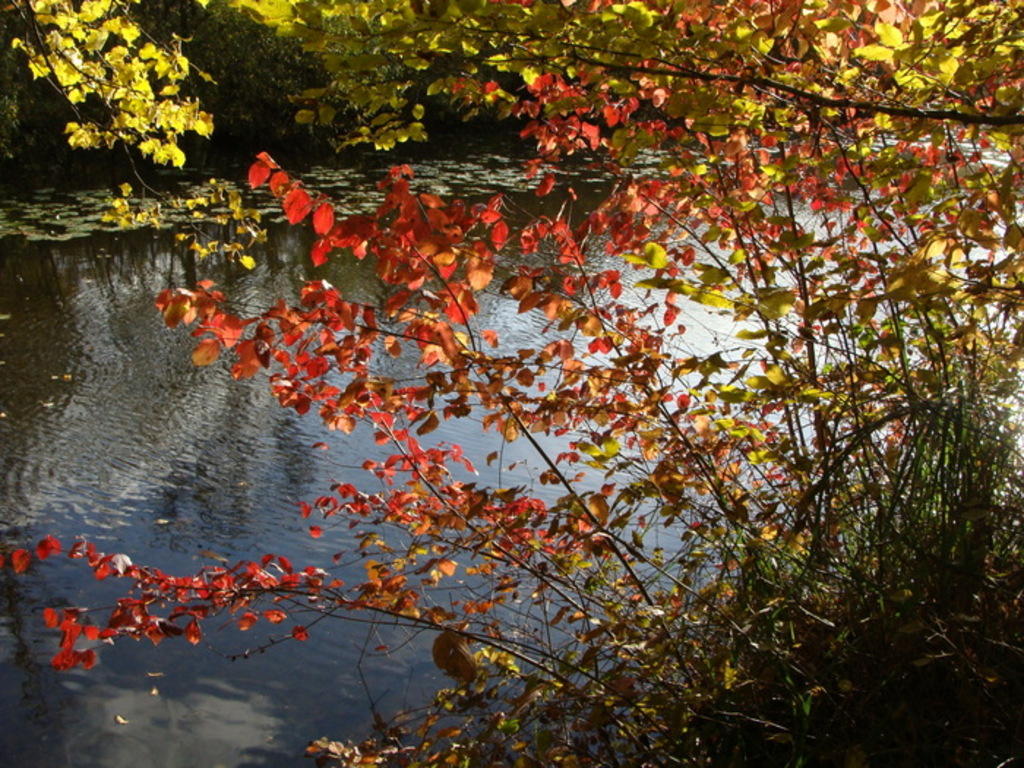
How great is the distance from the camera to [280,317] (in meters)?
2.18

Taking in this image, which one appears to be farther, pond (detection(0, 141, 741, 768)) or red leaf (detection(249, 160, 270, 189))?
pond (detection(0, 141, 741, 768))

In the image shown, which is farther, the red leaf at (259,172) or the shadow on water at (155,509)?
the shadow on water at (155,509)

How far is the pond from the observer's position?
11.5 ft

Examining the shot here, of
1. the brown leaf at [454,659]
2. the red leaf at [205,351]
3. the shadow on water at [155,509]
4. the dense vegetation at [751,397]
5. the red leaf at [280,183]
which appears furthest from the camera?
the shadow on water at [155,509]

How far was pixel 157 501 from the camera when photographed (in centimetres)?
520

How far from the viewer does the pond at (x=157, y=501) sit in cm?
351

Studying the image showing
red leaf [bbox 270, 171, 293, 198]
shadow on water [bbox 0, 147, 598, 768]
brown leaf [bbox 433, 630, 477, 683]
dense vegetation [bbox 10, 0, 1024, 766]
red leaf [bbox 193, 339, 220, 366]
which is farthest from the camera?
shadow on water [bbox 0, 147, 598, 768]

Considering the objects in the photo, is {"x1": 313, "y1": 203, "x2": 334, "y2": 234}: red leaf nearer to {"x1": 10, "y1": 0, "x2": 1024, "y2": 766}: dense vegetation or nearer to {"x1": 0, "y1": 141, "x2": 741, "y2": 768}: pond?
{"x1": 10, "y1": 0, "x2": 1024, "y2": 766}: dense vegetation

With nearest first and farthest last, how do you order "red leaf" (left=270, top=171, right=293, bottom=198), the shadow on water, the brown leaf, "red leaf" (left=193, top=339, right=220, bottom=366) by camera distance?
1. the brown leaf
2. "red leaf" (left=193, top=339, right=220, bottom=366)
3. "red leaf" (left=270, top=171, right=293, bottom=198)
4. the shadow on water

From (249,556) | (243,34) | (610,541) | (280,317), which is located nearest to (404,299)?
(280,317)

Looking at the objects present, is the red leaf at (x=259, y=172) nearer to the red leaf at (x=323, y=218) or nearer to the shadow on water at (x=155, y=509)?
the red leaf at (x=323, y=218)

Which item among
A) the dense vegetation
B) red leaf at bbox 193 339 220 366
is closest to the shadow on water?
red leaf at bbox 193 339 220 366

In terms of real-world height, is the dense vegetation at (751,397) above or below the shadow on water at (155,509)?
above

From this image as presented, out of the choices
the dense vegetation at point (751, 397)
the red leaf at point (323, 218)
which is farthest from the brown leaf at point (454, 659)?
the red leaf at point (323, 218)
